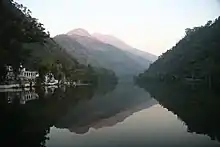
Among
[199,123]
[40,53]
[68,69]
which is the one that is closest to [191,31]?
[68,69]

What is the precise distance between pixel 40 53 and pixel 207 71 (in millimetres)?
36100

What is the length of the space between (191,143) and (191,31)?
386 ft

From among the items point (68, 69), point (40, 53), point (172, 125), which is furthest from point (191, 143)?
point (68, 69)

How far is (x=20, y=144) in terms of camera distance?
13.2 meters

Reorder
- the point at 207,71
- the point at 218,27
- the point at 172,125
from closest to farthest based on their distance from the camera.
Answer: the point at 172,125 → the point at 207,71 → the point at 218,27

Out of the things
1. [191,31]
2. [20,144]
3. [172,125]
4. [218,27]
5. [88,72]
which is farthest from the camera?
[88,72]

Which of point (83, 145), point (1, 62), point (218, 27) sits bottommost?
point (83, 145)

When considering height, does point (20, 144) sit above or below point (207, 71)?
below

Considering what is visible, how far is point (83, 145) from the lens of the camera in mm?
13711

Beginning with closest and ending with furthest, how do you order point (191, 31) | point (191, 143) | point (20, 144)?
point (20, 144)
point (191, 143)
point (191, 31)

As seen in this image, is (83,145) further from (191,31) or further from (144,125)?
(191,31)

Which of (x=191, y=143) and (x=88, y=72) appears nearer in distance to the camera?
(x=191, y=143)

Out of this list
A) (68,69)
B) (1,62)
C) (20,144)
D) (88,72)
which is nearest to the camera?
(20,144)

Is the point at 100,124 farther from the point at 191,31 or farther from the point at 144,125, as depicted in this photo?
the point at 191,31
